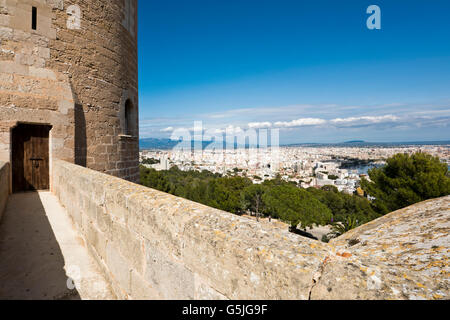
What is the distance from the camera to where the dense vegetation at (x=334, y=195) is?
12297 mm

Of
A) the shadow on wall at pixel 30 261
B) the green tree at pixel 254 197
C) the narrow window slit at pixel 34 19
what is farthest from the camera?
the green tree at pixel 254 197

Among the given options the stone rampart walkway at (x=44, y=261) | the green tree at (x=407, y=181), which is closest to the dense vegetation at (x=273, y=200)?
the green tree at (x=407, y=181)

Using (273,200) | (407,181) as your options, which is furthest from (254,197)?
(407,181)

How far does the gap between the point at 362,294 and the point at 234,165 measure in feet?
276

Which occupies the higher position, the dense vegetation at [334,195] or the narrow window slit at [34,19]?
the narrow window slit at [34,19]

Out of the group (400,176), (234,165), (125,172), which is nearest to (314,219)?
(400,176)

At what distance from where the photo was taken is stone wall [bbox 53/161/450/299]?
81 centimetres

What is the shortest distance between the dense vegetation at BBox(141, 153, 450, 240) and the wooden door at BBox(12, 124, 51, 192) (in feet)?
49.0

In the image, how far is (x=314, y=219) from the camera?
75.8ft

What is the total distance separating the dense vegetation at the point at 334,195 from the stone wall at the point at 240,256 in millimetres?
12505

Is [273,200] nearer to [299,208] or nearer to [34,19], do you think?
[299,208]

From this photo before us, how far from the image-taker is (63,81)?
19.0ft

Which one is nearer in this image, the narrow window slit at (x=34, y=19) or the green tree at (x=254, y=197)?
the narrow window slit at (x=34, y=19)

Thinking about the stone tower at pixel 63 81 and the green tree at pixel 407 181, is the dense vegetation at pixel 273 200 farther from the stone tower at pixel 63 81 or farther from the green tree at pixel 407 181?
the stone tower at pixel 63 81
